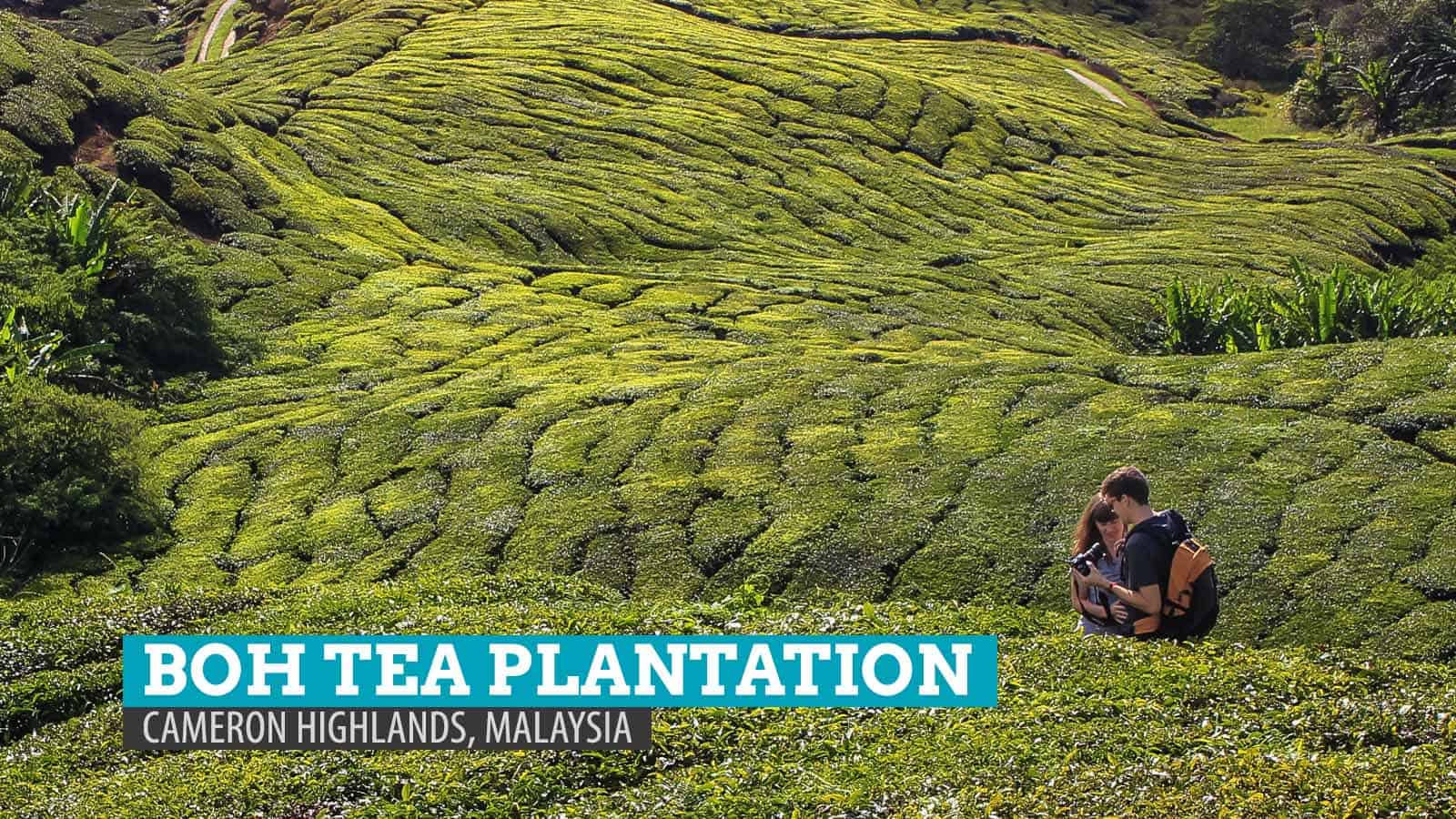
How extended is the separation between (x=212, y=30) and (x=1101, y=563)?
132m

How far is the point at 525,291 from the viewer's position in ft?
159

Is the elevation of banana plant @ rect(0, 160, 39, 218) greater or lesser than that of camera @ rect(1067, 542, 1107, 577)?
lesser

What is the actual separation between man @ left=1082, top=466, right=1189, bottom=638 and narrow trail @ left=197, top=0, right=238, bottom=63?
114679mm

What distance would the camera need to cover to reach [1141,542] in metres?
12.0

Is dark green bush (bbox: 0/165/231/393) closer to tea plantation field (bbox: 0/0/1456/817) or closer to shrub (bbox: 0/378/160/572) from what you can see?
tea plantation field (bbox: 0/0/1456/817)

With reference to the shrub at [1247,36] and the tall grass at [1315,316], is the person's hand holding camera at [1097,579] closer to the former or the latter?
the tall grass at [1315,316]

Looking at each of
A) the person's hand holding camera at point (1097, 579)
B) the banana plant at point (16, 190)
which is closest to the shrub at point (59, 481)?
the banana plant at point (16, 190)

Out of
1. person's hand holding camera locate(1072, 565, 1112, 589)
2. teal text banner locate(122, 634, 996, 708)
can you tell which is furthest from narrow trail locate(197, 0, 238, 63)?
person's hand holding camera locate(1072, 565, 1112, 589)

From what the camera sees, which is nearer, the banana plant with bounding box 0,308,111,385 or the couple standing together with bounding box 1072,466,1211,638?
the couple standing together with bounding box 1072,466,1211,638

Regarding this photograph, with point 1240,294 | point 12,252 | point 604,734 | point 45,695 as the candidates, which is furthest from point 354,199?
point 604,734

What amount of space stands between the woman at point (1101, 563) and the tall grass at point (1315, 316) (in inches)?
897

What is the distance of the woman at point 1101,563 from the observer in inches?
506

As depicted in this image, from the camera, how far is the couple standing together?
12.1 meters

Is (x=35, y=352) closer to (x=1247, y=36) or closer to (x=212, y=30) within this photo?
(x=212, y=30)
